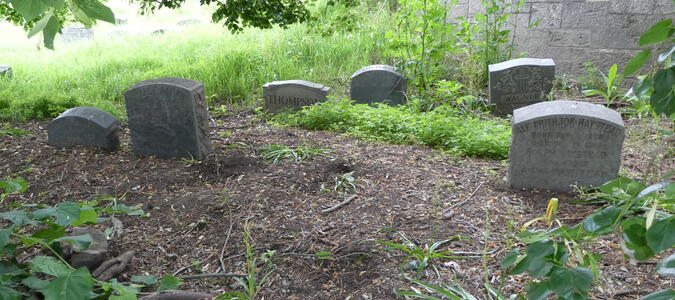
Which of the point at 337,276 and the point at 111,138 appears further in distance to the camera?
the point at 111,138

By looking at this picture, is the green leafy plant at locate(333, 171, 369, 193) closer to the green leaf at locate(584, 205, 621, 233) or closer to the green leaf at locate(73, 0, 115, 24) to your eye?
the green leaf at locate(73, 0, 115, 24)

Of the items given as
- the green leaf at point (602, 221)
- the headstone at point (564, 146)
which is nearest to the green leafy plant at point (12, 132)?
the headstone at point (564, 146)

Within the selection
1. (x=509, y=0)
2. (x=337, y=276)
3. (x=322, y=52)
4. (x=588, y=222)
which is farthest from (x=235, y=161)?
(x=509, y=0)

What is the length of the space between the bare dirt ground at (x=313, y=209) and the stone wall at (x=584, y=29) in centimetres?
328

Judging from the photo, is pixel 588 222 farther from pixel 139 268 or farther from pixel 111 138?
pixel 111 138

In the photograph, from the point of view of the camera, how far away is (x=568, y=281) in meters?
1.09

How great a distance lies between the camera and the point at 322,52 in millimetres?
9883

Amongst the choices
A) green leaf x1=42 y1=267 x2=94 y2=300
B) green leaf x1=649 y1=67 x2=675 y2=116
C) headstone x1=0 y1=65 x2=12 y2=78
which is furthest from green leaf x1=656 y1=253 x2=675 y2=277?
headstone x1=0 y1=65 x2=12 y2=78

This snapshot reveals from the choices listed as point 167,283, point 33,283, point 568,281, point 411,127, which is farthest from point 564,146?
point 33,283

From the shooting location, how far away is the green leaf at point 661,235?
3.04 ft

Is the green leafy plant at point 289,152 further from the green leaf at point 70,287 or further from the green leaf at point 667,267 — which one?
the green leaf at point 667,267

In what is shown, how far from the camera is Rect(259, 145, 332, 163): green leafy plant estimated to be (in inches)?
185

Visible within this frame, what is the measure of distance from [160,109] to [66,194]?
111cm

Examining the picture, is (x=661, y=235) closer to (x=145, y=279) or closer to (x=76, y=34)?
(x=145, y=279)
